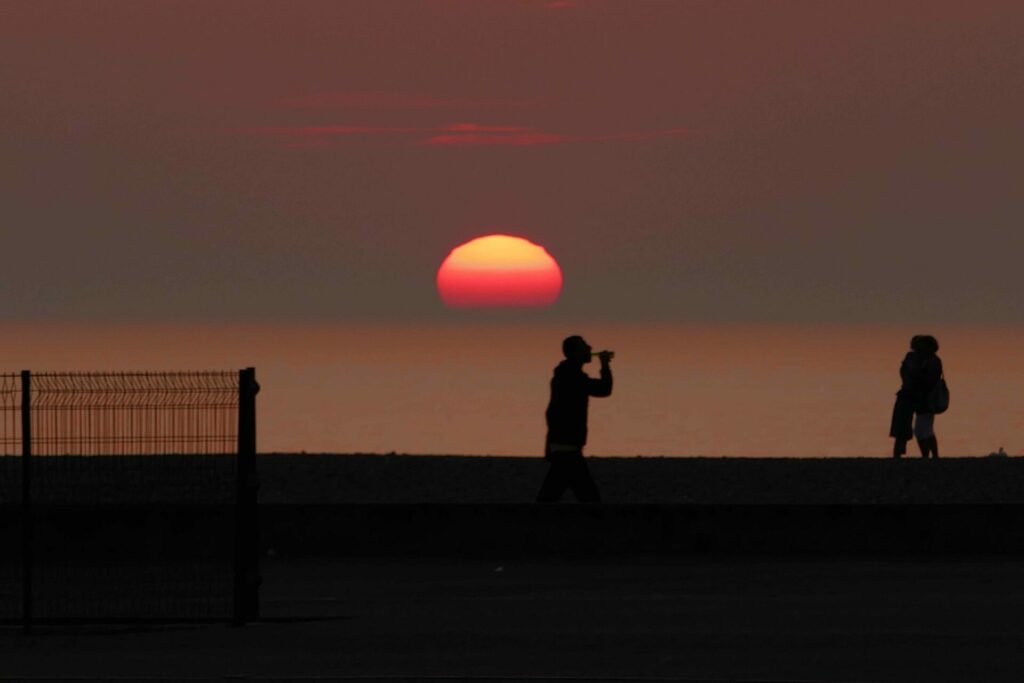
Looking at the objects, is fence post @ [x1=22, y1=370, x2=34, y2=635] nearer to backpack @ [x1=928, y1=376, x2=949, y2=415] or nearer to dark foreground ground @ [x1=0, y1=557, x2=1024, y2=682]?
dark foreground ground @ [x1=0, y1=557, x2=1024, y2=682]

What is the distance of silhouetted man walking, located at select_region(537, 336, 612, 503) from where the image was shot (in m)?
24.7

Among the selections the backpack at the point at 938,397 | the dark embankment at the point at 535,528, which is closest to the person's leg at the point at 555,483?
the dark embankment at the point at 535,528

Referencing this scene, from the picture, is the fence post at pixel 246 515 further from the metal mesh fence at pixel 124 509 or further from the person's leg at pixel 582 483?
the person's leg at pixel 582 483

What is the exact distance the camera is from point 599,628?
60.0 feet

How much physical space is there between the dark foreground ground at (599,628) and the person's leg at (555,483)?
1133 mm

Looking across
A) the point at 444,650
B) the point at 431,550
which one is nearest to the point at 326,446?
the point at 431,550

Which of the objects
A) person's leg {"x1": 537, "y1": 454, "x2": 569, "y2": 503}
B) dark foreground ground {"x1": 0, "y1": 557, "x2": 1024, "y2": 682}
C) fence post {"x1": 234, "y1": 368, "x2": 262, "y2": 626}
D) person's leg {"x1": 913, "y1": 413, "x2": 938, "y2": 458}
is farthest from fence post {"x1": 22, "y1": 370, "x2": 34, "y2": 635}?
person's leg {"x1": 913, "y1": 413, "x2": 938, "y2": 458}

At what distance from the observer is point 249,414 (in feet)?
61.8

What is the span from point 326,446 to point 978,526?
9827 centimetres

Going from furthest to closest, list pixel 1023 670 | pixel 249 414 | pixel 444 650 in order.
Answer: pixel 249 414 → pixel 444 650 → pixel 1023 670

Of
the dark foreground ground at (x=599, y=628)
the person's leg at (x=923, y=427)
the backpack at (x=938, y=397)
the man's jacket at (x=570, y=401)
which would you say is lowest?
the dark foreground ground at (x=599, y=628)

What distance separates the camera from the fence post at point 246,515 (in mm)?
18844

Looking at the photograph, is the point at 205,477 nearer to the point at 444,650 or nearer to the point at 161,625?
the point at 161,625

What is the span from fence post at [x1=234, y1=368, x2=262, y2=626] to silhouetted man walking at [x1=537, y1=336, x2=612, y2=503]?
18.9 ft
